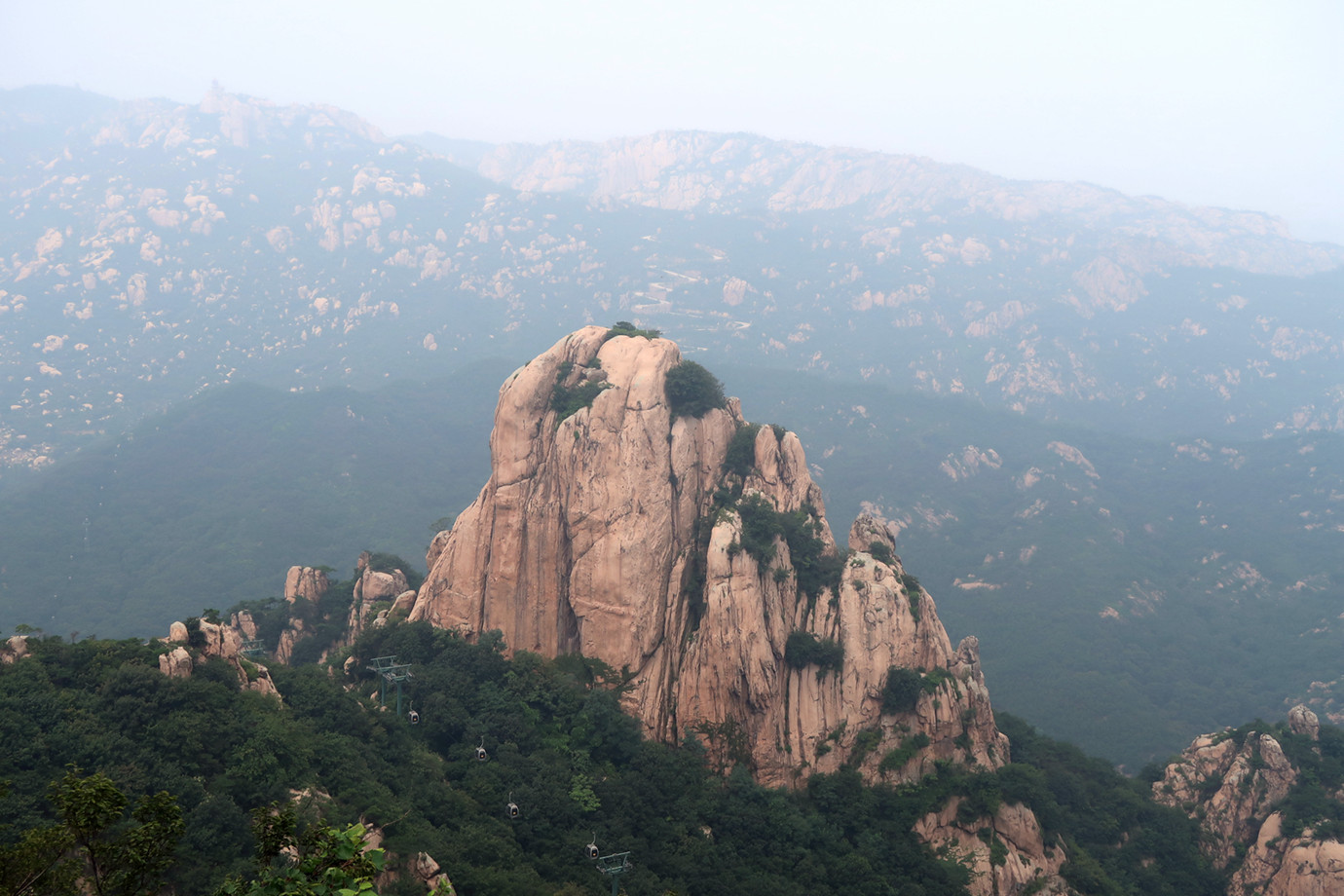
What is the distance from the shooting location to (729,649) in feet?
164

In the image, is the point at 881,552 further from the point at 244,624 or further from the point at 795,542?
the point at 244,624

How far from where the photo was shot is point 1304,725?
195 feet

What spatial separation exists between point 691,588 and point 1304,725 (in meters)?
44.9

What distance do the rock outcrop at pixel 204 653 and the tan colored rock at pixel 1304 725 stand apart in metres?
66.6

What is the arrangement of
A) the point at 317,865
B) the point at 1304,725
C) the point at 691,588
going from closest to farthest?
1. the point at 317,865
2. the point at 691,588
3. the point at 1304,725

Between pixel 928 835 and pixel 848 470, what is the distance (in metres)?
144

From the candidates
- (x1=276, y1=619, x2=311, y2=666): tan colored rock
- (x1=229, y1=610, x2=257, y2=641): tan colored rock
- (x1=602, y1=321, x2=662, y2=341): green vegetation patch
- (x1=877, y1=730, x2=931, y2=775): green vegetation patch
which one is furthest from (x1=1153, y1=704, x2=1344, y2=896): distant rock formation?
(x1=229, y1=610, x2=257, y2=641): tan colored rock

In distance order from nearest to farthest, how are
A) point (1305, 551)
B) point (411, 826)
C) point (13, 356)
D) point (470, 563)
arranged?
point (411, 826)
point (470, 563)
point (1305, 551)
point (13, 356)

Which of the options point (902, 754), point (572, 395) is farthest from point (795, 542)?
point (572, 395)

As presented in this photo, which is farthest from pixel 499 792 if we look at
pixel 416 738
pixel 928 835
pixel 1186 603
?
pixel 1186 603

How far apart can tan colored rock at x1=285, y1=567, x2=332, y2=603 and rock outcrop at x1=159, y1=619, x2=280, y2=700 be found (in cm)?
2868

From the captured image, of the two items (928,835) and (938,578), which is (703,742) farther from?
(938,578)

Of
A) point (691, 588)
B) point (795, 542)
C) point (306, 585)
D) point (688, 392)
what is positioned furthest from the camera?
point (306, 585)

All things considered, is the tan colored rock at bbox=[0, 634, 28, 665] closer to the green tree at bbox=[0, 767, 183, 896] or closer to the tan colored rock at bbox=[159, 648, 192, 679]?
the tan colored rock at bbox=[159, 648, 192, 679]
